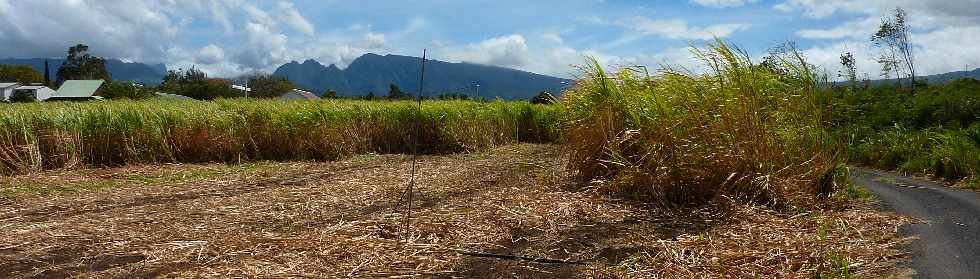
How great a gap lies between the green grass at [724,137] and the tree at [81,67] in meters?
78.5

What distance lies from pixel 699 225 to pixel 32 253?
4.54 m

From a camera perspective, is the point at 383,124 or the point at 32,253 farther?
the point at 383,124

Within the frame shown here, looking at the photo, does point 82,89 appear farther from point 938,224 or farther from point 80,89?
point 938,224

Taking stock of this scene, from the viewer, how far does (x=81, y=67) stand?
7294 cm

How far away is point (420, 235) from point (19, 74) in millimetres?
86764

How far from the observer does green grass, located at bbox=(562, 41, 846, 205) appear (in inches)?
220

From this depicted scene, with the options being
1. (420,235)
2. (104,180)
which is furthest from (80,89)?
(420,235)

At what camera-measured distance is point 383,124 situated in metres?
13.5

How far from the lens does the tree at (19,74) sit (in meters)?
73.8

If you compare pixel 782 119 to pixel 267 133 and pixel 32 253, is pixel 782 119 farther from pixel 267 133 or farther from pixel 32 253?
pixel 267 133

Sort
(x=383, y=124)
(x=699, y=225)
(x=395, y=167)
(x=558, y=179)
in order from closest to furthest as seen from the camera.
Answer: (x=699, y=225)
(x=558, y=179)
(x=395, y=167)
(x=383, y=124)

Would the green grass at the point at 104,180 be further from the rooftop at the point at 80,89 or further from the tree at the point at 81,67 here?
the tree at the point at 81,67

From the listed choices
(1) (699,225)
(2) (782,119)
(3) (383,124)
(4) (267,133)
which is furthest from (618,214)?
(3) (383,124)

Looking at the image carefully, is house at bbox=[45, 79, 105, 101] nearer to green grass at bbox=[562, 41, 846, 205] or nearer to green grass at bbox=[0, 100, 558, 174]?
green grass at bbox=[0, 100, 558, 174]
